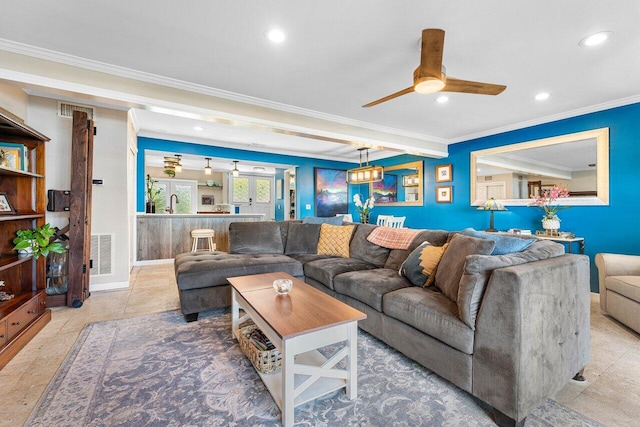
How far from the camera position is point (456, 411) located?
1.48 meters

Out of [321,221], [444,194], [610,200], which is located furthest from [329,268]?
[444,194]

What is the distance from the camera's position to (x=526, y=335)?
1.35 m

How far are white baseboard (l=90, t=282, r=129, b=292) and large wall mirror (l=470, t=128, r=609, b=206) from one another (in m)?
5.79

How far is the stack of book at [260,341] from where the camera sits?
5.81 feet

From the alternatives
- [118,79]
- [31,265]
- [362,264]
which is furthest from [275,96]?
[31,265]

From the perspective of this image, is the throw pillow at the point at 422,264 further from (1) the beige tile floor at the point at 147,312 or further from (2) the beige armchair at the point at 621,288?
(2) the beige armchair at the point at 621,288

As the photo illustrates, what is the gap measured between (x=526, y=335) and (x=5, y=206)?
4.05m

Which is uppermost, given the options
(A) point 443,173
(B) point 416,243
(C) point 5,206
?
(A) point 443,173

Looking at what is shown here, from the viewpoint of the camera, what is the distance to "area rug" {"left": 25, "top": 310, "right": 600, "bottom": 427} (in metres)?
1.41

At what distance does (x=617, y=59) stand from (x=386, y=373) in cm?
343

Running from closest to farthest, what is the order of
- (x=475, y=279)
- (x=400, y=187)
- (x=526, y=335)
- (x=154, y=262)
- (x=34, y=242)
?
(x=526, y=335), (x=475, y=279), (x=34, y=242), (x=154, y=262), (x=400, y=187)

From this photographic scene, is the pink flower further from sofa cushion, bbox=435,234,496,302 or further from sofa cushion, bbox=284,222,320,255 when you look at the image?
sofa cushion, bbox=284,222,320,255

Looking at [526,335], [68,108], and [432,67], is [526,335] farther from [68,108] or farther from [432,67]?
[68,108]

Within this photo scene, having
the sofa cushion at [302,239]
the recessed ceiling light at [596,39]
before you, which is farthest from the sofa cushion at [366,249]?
the recessed ceiling light at [596,39]
